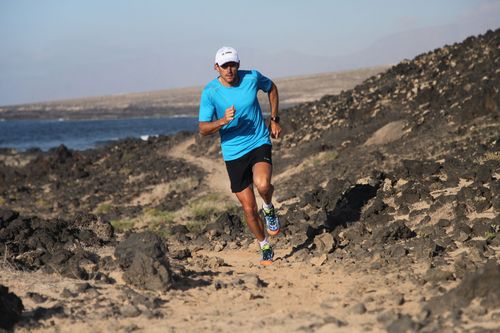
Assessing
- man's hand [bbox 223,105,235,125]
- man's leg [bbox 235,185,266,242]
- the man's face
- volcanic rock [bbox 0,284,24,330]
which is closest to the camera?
volcanic rock [bbox 0,284,24,330]

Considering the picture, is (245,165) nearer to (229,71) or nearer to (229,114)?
(229,114)

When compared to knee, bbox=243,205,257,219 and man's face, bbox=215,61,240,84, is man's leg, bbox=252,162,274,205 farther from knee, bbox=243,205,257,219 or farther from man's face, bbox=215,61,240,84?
man's face, bbox=215,61,240,84

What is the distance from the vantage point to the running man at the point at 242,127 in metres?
7.90

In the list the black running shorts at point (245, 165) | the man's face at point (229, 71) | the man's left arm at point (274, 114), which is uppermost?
the man's face at point (229, 71)

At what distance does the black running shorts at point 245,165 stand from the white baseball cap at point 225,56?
44.9 inches

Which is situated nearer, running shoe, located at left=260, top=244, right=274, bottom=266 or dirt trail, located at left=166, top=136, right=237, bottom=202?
running shoe, located at left=260, top=244, right=274, bottom=266

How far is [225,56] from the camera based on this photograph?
7.81 metres

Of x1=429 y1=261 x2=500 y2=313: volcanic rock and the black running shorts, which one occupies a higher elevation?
the black running shorts

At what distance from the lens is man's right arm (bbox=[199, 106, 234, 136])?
24.4 ft

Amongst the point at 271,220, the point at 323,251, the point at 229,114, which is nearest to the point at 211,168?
the point at 323,251

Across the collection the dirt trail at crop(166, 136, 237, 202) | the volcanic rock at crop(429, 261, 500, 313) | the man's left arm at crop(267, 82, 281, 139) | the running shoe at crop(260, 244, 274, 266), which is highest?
the man's left arm at crop(267, 82, 281, 139)

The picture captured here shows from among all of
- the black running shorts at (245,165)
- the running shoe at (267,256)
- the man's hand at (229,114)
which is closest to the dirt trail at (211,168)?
the running shoe at (267,256)

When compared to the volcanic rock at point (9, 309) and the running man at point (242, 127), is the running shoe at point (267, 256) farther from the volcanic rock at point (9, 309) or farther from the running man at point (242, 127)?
the volcanic rock at point (9, 309)

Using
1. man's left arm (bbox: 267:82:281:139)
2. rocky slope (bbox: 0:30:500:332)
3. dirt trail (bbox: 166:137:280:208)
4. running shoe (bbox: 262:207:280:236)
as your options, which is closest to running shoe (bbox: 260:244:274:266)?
rocky slope (bbox: 0:30:500:332)
